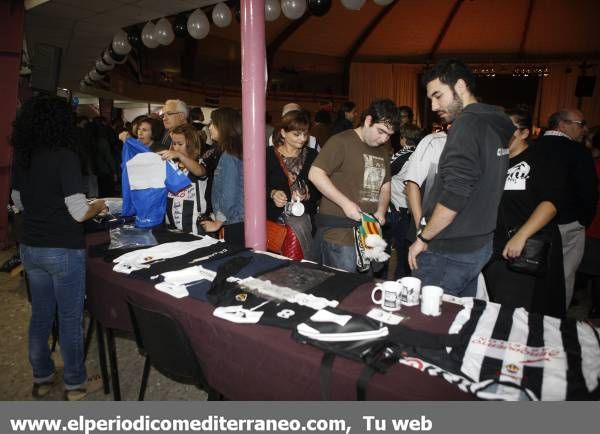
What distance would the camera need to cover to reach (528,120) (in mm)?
2365

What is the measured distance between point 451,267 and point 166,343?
1.22 metres

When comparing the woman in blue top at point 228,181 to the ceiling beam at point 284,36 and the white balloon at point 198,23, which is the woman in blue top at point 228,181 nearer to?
the white balloon at point 198,23

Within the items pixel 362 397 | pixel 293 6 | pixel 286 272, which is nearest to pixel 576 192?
pixel 286 272

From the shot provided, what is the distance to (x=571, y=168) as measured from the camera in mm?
2262

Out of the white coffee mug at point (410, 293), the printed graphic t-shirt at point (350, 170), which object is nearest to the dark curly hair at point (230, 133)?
the printed graphic t-shirt at point (350, 170)

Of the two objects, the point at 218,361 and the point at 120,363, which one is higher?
the point at 218,361

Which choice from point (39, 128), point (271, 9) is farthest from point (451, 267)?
point (271, 9)

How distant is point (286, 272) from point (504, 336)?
0.92 meters

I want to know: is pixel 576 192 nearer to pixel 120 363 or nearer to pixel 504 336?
pixel 504 336

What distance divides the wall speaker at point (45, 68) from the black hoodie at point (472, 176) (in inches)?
104

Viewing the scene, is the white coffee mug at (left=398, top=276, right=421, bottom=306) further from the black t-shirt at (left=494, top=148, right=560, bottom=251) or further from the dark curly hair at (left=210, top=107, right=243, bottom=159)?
the dark curly hair at (left=210, top=107, right=243, bottom=159)

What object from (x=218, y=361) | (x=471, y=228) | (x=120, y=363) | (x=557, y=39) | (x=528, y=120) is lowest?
(x=120, y=363)

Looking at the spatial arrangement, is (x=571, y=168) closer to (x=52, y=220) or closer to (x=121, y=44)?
Answer: (x=52, y=220)

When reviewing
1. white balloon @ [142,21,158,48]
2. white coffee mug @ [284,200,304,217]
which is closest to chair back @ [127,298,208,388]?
white coffee mug @ [284,200,304,217]
